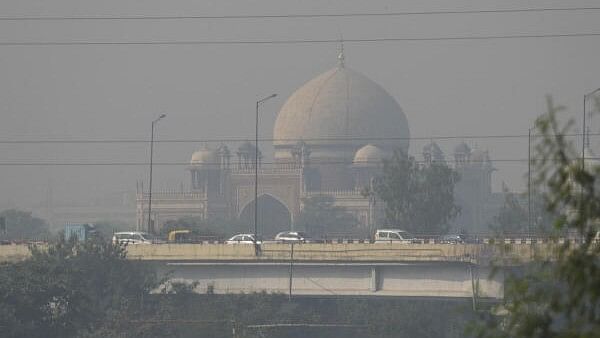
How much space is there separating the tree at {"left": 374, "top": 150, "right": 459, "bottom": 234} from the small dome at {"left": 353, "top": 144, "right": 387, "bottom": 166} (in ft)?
121

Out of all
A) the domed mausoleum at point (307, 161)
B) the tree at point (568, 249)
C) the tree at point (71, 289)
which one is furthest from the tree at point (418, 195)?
the tree at point (568, 249)

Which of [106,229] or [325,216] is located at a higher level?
[325,216]

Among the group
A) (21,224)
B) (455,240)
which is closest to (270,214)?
(21,224)

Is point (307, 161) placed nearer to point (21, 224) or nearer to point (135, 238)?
point (21, 224)

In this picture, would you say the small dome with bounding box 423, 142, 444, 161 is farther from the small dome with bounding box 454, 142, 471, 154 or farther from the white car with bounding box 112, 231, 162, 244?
the white car with bounding box 112, 231, 162, 244

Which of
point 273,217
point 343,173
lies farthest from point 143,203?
point 343,173

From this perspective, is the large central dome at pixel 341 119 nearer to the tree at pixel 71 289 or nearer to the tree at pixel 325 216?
the tree at pixel 325 216

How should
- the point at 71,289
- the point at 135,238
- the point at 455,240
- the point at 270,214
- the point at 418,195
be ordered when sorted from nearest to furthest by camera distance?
1. the point at 71,289
2. the point at 455,240
3. the point at 135,238
4. the point at 418,195
5. the point at 270,214

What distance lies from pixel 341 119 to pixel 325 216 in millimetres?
16276

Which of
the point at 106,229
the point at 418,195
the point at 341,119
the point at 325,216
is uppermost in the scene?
→ the point at 341,119

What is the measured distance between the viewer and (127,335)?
4500 cm

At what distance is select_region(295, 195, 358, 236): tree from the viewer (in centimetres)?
10931

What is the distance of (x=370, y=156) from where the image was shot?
119812 millimetres

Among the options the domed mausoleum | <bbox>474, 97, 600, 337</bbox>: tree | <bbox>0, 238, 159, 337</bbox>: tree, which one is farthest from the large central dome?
<bbox>474, 97, 600, 337</bbox>: tree
